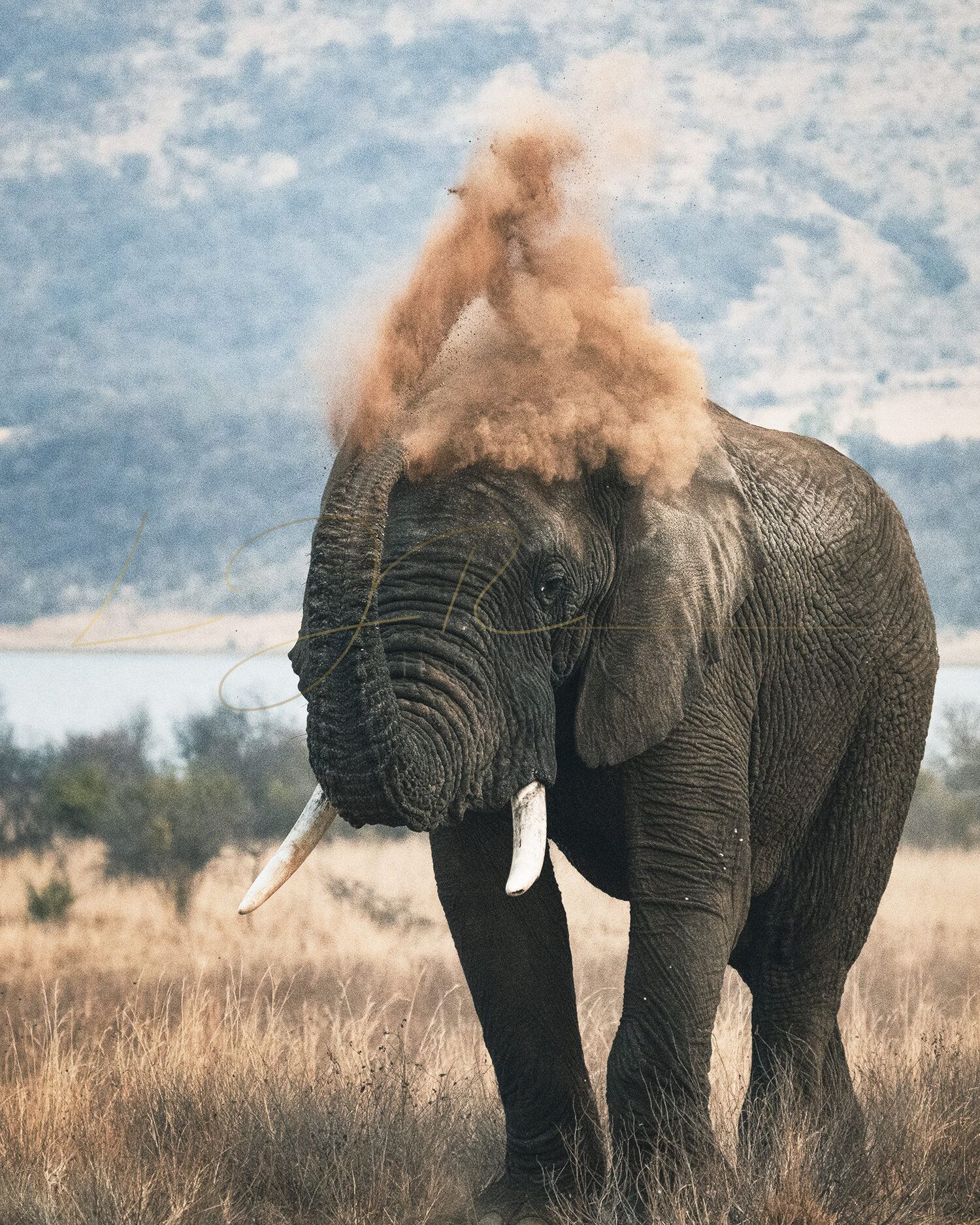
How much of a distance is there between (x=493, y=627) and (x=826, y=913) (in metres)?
2.43

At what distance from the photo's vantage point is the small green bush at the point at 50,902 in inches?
717

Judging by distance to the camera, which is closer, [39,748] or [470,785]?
[470,785]

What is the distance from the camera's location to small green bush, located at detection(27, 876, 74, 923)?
59.8 feet

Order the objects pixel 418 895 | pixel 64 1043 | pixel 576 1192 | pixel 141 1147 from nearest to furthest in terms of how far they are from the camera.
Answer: pixel 576 1192 < pixel 141 1147 < pixel 64 1043 < pixel 418 895

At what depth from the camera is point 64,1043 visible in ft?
33.1

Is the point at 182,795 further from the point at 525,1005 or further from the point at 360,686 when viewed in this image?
the point at 360,686

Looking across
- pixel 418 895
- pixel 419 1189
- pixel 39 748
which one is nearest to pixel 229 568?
pixel 419 1189

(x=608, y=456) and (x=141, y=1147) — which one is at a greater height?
(x=608, y=456)

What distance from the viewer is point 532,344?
5.61 metres

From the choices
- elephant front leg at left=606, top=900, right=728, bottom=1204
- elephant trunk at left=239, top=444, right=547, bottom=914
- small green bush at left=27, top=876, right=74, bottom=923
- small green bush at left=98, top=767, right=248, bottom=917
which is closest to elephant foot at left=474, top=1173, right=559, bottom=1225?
elephant front leg at left=606, top=900, right=728, bottom=1204

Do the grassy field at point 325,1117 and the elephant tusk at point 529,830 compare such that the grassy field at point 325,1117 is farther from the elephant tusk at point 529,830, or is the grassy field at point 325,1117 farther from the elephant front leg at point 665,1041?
the elephant tusk at point 529,830

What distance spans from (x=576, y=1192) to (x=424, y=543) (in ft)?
8.87

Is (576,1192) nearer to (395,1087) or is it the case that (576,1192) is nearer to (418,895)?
(395,1087)

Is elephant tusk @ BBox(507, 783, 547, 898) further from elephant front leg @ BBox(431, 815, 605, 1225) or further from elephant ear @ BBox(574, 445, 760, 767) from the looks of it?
elephant front leg @ BBox(431, 815, 605, 1225)
